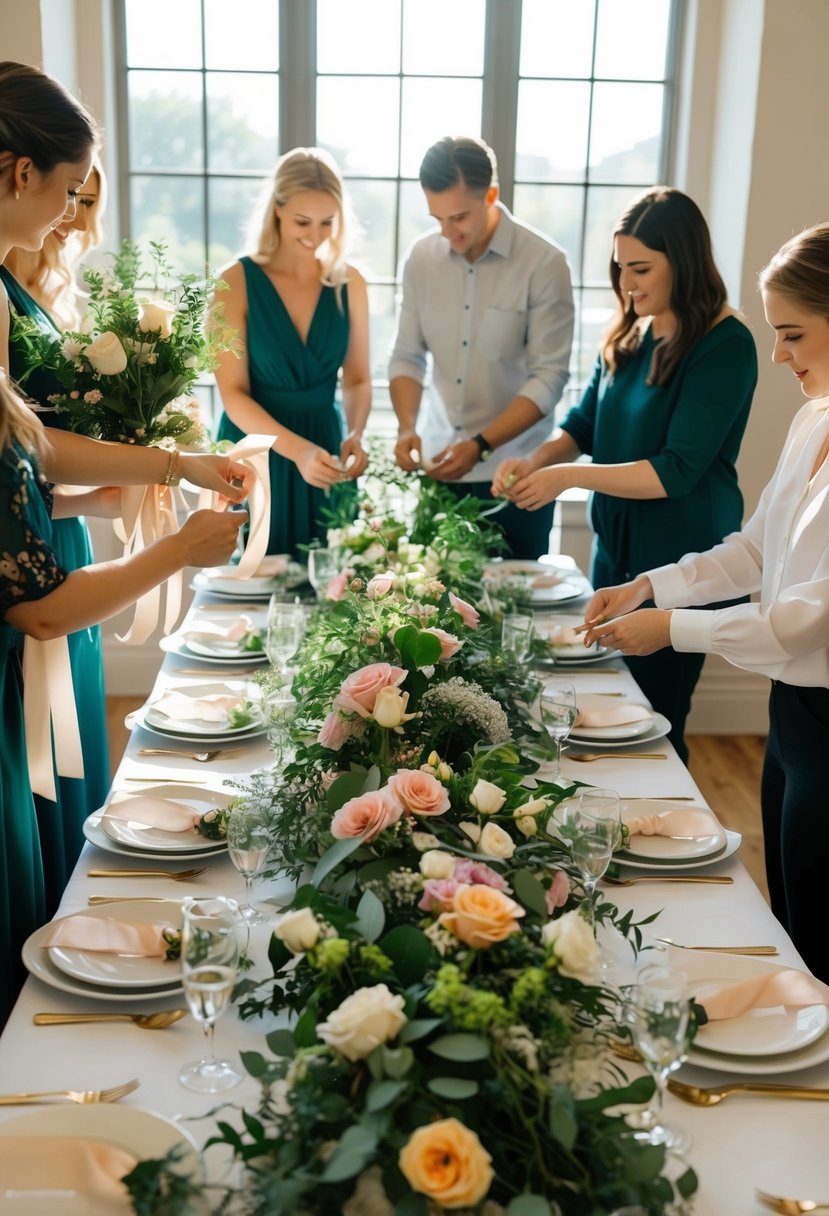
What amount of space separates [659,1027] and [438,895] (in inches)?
9.8

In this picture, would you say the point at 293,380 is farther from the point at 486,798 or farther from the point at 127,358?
the point at 486,798

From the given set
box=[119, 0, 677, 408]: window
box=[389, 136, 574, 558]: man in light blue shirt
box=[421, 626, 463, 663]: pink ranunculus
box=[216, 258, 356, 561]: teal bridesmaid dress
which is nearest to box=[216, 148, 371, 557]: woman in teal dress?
box=[216, 258, 356, 561]: teal bridesmaid dress

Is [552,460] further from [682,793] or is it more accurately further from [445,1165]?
[445,1165]

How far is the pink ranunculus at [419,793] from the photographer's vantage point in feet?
4.83

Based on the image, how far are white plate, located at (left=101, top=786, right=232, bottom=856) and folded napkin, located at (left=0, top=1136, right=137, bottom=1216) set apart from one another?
0.62 m

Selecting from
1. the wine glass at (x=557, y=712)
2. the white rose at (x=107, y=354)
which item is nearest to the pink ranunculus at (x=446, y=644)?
the wine glass at (x=557, y=712)

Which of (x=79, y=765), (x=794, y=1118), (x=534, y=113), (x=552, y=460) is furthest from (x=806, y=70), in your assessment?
(x=794, y=1118)

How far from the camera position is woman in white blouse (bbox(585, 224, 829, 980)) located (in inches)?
79.9

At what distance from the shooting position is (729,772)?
14.5 feet

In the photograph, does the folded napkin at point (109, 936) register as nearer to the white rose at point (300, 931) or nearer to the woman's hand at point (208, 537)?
the white rose at point (300, 931)

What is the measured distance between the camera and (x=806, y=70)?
13.3 ft

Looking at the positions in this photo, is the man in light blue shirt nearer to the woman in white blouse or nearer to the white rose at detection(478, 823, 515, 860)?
the woman in white blouse

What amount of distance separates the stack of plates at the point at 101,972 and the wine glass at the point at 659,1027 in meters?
0.57

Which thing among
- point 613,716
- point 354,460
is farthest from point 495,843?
point 354,460
